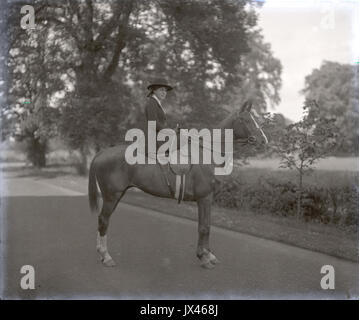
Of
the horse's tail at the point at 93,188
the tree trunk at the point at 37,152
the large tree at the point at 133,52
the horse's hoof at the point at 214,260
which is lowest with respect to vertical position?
the horse's hoof at the point at 214,260

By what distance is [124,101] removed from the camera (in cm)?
1512

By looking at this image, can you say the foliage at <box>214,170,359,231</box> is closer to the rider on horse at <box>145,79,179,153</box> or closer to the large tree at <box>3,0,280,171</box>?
the large tree at <box>3,0,280,171</box>

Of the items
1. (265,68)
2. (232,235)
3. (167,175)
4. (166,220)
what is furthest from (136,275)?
(265,68)

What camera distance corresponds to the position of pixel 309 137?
342 inches

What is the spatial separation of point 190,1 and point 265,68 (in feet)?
73.7

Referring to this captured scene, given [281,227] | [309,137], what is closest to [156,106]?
[281,227]

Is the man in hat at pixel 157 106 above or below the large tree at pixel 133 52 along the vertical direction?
below

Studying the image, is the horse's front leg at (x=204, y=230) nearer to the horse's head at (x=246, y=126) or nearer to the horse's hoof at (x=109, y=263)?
the horse's head at (x=246, y=126)

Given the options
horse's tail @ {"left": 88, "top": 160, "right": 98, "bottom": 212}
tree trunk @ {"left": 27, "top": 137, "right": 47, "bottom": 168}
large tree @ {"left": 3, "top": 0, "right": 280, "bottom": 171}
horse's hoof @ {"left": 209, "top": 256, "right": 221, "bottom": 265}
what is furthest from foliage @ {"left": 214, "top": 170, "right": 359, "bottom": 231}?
tree trunk @ {"left": 27, "top": 137, "right": 47, "bottom": 168}

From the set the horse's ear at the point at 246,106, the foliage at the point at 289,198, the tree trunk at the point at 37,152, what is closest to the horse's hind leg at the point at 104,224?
the horse's ear at the point at 246,106

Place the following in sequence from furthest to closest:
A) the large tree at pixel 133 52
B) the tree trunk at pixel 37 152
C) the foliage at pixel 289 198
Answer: the tree trunk at pixel 37 152
the large tree at pixel 133 52
the foliage at pixel 289 198

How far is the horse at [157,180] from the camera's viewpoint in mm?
5699

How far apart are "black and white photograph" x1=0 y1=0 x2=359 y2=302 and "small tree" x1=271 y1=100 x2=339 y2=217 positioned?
1.5 inches
